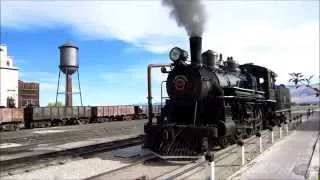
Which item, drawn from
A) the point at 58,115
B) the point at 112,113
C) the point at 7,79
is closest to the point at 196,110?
the point at 58,115

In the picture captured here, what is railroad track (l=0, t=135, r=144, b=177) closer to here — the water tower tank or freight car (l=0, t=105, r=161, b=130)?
freight car (l=0, t=105, r=161, b=130)

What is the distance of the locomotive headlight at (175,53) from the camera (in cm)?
1438

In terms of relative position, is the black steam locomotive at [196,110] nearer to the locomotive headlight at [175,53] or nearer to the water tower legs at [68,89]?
the locomotive headlight at [175,53]

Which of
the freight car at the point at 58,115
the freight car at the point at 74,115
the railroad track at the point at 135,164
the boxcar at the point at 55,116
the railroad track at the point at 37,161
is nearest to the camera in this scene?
the railroad track at the point at 135,164

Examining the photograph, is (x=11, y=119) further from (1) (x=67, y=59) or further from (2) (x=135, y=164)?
(2) (x=135, y=164)

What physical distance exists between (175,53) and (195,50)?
70 cm

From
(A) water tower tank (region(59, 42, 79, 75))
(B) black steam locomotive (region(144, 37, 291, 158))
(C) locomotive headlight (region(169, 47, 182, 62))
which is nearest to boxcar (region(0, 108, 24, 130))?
(A) water tower tank (region(59, 42, 79, 75))

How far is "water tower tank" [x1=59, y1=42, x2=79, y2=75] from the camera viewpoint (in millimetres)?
55812

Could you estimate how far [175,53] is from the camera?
14.5 m

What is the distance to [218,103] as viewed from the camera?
1457cm

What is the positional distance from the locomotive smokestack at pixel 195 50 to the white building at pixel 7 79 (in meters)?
50.8

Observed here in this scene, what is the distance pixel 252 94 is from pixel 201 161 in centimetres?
667

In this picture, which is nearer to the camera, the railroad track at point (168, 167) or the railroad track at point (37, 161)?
the railroad track at point (168, 167)

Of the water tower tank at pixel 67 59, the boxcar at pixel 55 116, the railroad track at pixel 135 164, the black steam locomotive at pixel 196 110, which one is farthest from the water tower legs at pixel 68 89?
the black steam locomotive at pixel 196 110
